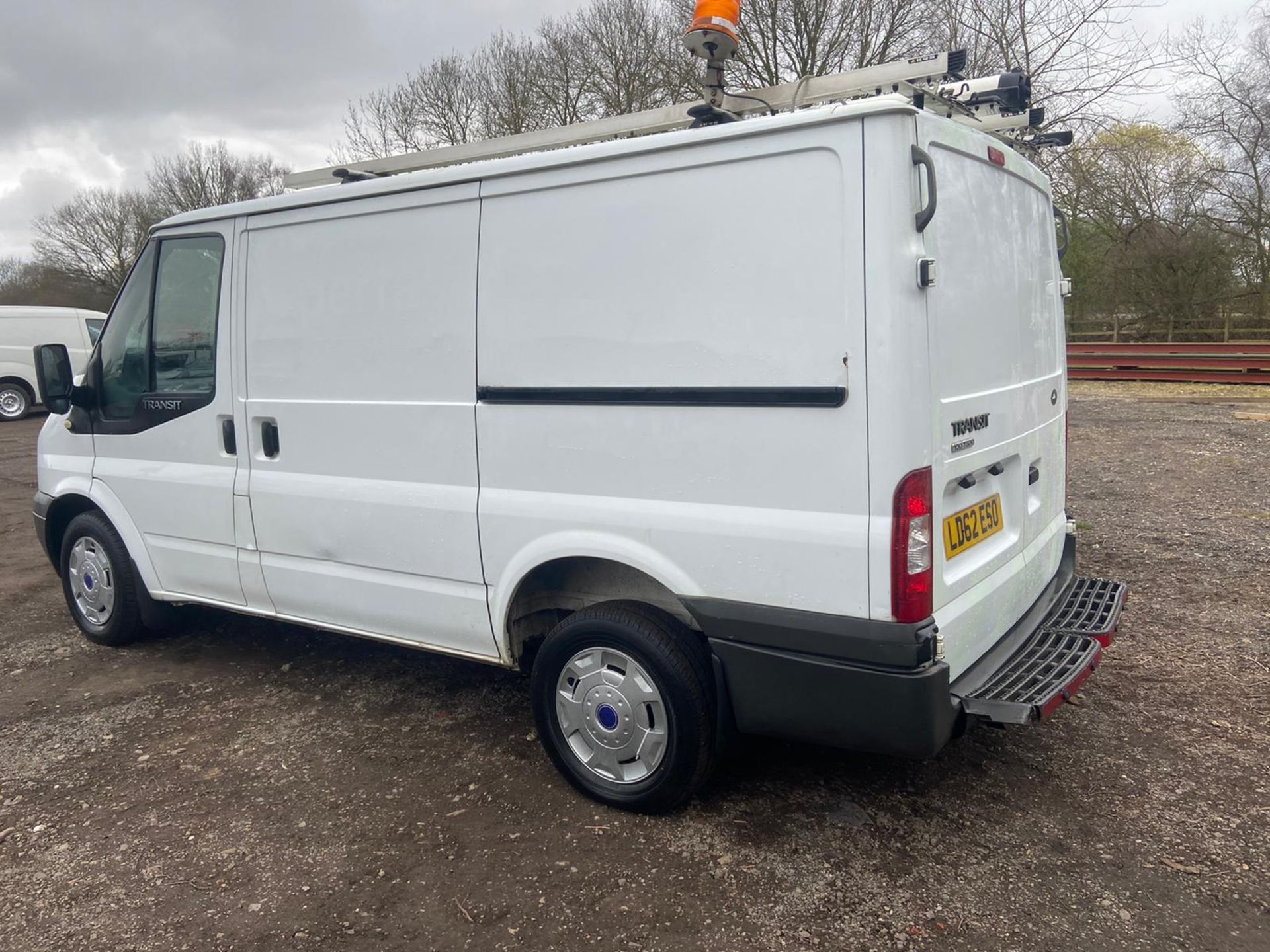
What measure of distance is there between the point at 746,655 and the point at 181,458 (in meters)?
2.99

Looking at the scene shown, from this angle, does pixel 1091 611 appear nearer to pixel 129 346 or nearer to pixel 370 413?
pixel 370 413

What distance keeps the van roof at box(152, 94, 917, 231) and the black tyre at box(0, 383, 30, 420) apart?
1683cm

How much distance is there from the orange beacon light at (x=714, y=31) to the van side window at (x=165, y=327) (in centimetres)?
233

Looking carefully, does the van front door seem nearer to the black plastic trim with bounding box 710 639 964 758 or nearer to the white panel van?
the white panel van

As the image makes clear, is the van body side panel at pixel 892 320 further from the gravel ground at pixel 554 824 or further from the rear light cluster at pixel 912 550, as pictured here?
the gravel ground at pixel 554 824

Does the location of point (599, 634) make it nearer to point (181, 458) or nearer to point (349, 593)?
point (349, 593)

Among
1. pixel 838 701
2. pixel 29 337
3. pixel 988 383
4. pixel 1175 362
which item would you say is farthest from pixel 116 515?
pixel 1175 362

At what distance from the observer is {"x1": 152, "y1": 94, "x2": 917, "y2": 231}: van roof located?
2625 mm

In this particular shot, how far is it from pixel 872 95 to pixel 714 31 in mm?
653

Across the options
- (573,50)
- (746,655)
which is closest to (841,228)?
(746,655)

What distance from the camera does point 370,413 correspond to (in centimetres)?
370

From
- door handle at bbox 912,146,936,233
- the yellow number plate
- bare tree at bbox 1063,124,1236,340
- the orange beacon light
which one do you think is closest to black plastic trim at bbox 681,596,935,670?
the yellow number plate

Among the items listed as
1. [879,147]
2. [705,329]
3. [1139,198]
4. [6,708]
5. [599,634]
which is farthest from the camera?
[1139,198]

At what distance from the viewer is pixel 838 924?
264cm
